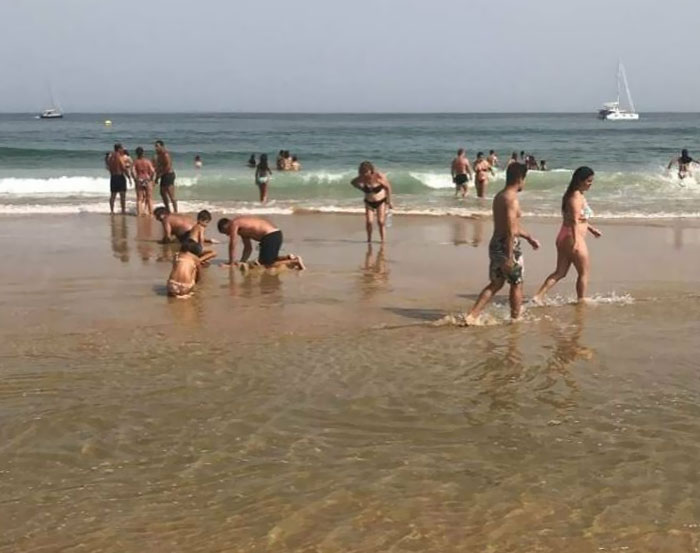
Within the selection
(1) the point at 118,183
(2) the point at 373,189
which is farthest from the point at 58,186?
(2) the point at 373,189

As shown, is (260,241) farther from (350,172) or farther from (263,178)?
(350,172)

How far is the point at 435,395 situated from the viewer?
17.5 ft

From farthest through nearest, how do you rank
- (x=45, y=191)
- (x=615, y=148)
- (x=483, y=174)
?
1. (x=615, y=148)
2. (x=45, y=191)
3. (x=483, y=174)

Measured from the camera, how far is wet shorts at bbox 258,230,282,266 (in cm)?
1023

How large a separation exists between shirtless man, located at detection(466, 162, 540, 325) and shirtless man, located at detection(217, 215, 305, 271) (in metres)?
3.61

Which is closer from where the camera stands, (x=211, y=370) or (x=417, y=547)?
(x=417, y=547)

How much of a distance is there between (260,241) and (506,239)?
13.5ft

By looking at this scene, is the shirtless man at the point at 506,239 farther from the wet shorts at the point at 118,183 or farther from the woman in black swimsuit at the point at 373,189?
the wet shorts at the point at 118,183

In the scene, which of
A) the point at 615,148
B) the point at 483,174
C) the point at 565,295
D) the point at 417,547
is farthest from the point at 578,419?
the point at 615,148

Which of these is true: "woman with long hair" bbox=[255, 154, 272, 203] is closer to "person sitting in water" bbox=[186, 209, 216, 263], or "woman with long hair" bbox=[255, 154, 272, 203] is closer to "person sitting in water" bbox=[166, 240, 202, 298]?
"person sitting in water" bbox=[186, 209, 216, 263]

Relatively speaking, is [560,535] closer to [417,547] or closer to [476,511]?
[476,511]

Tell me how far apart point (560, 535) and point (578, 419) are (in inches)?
54.9

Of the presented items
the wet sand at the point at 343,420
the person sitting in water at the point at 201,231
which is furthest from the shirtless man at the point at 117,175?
the wet sand at the point at 343,420

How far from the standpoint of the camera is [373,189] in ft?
39.7
